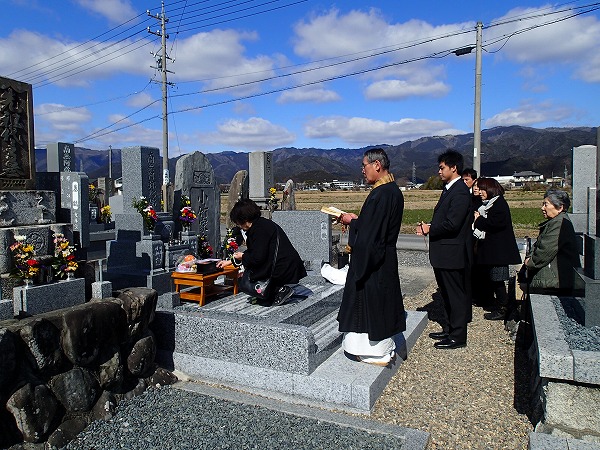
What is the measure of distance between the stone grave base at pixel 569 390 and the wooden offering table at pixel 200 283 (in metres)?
3.66

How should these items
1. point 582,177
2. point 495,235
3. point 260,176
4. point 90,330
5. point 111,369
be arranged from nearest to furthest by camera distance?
point 90,330, point 111,369, point 495,235, point 582,177, point 260,176

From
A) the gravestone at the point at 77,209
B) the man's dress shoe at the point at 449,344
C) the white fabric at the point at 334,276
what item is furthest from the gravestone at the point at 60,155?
the man's dress shoe at the point at 449,344

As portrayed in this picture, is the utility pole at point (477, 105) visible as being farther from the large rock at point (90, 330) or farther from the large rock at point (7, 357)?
the large rock at point (7, 357)

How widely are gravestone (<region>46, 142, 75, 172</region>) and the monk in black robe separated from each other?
1263 cm

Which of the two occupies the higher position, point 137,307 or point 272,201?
point 272,201

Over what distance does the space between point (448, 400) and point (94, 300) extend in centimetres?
323

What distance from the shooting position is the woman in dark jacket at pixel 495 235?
6.21m

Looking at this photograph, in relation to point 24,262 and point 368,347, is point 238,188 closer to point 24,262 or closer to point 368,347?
point 24,262

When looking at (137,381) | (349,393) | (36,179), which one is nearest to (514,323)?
(349,393)

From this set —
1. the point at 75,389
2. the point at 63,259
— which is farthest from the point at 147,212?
the point at 75,389

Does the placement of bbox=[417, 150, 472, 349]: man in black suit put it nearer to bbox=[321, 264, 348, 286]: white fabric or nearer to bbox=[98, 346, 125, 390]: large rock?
bbox=[321, 264, 348, 286]: white fabric

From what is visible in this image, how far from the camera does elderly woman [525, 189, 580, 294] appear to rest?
15.6 ft

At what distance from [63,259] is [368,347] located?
2913 mm

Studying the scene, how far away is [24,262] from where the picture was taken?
158 inches
